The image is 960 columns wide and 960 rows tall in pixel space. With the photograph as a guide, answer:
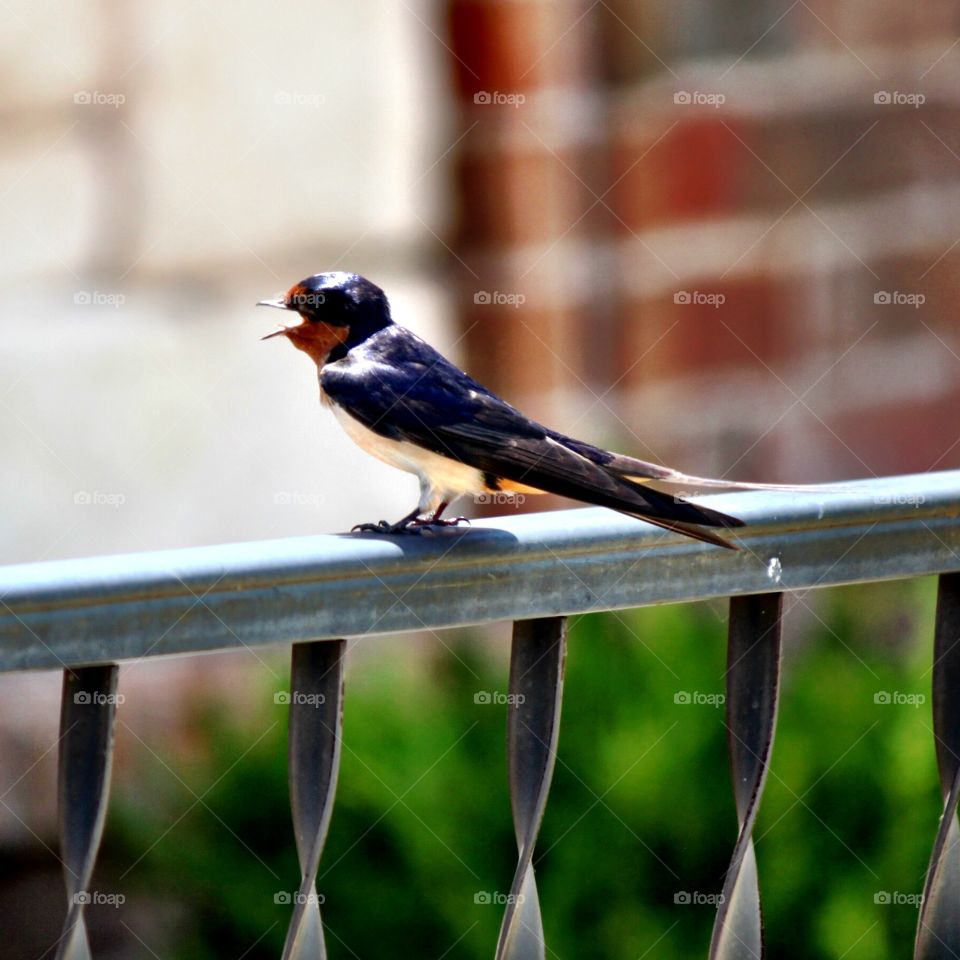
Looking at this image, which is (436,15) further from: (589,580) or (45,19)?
(589,580)

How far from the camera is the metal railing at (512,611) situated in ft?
4.49

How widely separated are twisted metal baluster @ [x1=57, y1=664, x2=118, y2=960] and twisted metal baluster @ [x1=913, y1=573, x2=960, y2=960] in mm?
882

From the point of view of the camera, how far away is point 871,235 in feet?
15.7

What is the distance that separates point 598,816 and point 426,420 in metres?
1.14

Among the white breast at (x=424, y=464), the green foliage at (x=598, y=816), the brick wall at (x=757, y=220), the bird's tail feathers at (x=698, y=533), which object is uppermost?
the brick wall at (x=757, y=220)

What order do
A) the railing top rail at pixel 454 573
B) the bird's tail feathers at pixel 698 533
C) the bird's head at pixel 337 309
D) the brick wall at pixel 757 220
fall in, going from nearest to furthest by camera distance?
the railing top rail at pixel 454 573 → the bird's tail feathers at pixel 698 533 → the bird's head at pixel 337 309 → the brick wall at pixel 757 220

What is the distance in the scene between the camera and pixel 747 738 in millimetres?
1675

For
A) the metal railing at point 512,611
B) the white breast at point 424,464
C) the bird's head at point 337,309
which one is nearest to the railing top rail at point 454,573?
the metal railing at point 512,611

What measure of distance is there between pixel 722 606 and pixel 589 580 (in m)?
2.41

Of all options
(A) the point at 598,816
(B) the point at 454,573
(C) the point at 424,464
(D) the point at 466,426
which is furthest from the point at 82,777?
(A) the point at 598,816

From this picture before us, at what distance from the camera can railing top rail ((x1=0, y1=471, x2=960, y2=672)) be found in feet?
4.41

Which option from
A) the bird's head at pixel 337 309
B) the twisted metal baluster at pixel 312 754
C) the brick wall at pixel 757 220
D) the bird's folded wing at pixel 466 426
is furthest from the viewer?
the brick wall at pixel 757 220

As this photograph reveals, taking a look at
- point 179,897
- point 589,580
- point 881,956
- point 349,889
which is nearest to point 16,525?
point 179,897

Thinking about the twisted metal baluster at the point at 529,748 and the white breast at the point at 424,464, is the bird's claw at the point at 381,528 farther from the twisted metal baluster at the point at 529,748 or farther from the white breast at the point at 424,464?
the white breast at the point at 424,464
